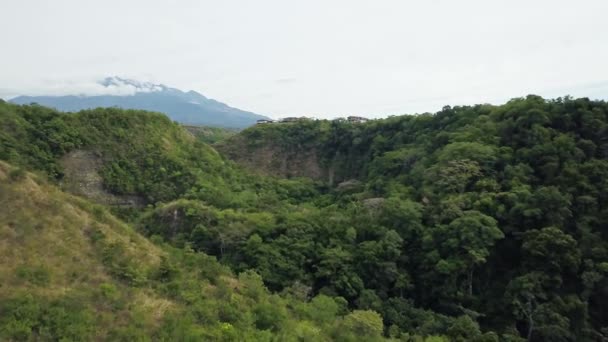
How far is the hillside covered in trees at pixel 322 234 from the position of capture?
46.6 ft

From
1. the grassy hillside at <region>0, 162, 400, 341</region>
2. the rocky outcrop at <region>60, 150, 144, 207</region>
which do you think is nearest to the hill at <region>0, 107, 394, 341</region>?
the grassy hillside at <region>0, 162, 400, 341</region>

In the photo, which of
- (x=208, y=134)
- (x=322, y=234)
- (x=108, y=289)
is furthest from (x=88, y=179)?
(x=208, y=134)

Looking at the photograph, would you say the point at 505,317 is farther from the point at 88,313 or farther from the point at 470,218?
the point at 88,313

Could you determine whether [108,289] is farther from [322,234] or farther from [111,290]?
[322,234]

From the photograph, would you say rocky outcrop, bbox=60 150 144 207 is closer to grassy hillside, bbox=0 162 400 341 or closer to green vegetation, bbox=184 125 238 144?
grassy hillside, bbox=0 162 400 341

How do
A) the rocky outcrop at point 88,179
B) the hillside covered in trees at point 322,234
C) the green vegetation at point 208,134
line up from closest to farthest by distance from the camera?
the hillside covered in trees at point 322,234 → the rocky outcrop at point 88,179 → the green vegetation at point 208,134

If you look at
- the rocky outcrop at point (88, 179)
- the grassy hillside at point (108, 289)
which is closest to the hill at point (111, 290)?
the grassy hillside at point (108, 289)

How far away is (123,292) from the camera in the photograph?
46.5 feet

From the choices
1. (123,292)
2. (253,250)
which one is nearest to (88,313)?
(123,292)

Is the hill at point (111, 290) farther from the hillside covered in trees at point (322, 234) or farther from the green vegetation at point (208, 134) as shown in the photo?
the green vegetation at point (208, 134)

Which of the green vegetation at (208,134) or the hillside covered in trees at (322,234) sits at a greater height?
the green vegetation at (208,134)

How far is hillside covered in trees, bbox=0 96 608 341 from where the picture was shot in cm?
1422

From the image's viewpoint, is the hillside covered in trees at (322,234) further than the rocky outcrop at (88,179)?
No

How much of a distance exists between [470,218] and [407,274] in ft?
14.8
